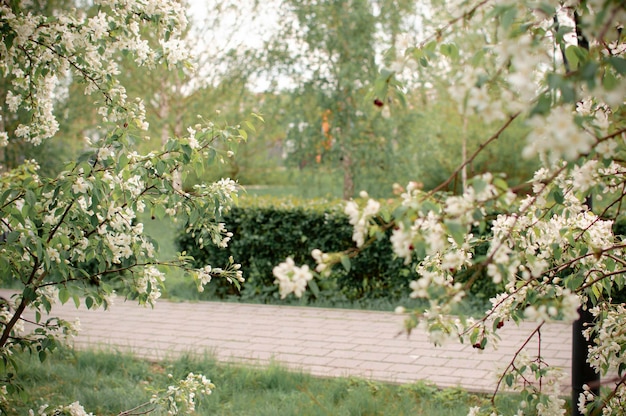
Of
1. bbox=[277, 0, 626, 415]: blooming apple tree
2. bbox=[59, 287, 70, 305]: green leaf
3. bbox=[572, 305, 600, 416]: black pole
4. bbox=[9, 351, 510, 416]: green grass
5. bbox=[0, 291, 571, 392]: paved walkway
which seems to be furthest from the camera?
bbox=[0, 291, 571, 392]: paved walkway

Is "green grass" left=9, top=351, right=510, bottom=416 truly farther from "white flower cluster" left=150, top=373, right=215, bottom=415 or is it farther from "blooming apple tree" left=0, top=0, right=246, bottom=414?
"blooming apple tree" left=0, top=0, right=246, bottom=414

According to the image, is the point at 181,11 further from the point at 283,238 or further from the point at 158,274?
the point at 283,238

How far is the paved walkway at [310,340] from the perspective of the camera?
5199 millimetres

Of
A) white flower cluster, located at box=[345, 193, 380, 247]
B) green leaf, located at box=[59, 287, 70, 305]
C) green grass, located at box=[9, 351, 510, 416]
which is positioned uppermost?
white flower cluster, located at box=[345, 193, 380, 247]

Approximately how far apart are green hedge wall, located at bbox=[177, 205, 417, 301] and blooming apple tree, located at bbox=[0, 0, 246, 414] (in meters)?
4.30

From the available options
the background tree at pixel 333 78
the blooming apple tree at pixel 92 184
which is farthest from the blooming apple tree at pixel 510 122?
the background tree at pixel 333 78

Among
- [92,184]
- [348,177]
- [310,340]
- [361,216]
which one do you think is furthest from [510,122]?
[348,177]

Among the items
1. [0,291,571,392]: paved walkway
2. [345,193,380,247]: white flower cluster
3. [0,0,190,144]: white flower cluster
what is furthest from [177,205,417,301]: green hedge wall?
[345,193,380,247]: white flower cluster

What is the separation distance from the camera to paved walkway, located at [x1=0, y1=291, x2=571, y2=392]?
5199 millimetres

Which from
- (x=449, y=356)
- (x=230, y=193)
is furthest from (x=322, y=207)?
(x=230, y=193)

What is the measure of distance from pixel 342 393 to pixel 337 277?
3.50 meters

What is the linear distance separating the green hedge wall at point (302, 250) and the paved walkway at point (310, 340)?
50 centimetres

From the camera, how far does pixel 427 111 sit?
1623 centimetres

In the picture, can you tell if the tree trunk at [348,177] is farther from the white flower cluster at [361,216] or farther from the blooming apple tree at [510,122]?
the white flower cluster at [361,216]
